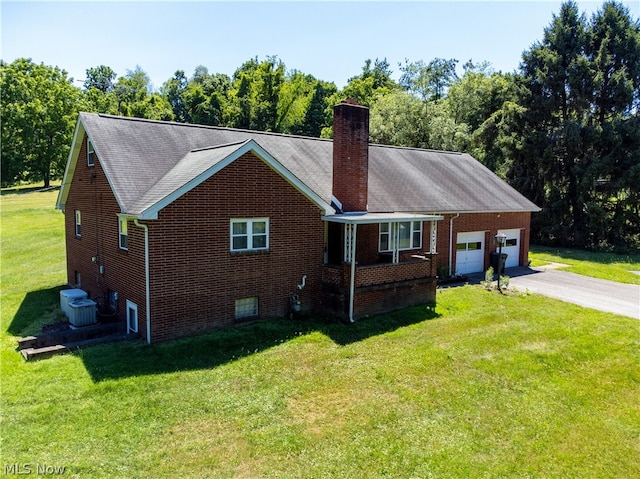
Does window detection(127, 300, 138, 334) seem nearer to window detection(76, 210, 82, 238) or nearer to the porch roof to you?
window detection(76, 210, 82, 238)

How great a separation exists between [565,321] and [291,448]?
10104 mm

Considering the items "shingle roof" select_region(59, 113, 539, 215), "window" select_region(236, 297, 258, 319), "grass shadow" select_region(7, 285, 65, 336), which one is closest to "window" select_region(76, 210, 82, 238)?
"shingle roof" select_region(59, 113, 539, 215)

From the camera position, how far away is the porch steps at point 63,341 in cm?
979

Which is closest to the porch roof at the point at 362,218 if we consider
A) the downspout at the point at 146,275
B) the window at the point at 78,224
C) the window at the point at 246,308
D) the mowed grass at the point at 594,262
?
the window at the point at 246,308

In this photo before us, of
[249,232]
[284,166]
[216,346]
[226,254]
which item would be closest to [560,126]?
[284,166]

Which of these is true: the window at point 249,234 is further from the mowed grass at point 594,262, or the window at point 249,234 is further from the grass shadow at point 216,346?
the mowed grass at point 594,262

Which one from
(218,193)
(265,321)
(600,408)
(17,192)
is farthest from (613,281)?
(17,192)

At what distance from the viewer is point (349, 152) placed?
47.3ft

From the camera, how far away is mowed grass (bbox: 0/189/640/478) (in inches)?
255

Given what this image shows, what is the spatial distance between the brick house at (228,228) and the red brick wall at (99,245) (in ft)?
0.18

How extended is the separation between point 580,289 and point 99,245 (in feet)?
57.9

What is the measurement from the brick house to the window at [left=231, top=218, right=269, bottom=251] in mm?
30

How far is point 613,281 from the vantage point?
63.9 feet

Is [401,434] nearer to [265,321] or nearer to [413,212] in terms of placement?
[265,321]
